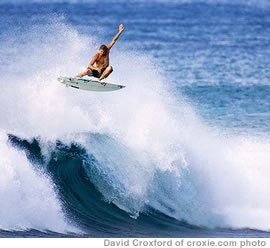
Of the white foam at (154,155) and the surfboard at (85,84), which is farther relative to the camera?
the white foam at (154,155)

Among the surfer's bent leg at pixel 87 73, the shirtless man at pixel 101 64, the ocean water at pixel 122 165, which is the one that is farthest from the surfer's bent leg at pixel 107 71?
the ocean water at pixel 122 165

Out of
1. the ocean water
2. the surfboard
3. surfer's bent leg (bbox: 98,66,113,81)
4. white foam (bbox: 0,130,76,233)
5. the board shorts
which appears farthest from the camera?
the surfboard

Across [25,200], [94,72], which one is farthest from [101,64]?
[25,200]

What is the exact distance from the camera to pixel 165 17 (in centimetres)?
7081

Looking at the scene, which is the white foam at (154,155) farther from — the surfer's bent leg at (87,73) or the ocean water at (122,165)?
the surfer's bent leg at (87,73)

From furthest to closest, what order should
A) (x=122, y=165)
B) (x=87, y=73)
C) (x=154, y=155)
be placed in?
(x=154, y=155)
(x=122, y=165)
(x=87, y=73)

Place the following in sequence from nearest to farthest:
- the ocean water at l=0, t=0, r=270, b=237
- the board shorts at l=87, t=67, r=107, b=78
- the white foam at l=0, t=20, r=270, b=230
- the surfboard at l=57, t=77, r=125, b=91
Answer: the board shorts at l=87, t=67, r=107, b=78 → the ocean water at l=0, t=0, r=270, b=237 → the surfboard at l=57, t=77, r=125, b=91 → the white foam at l=0, t=20, r=270, b=230

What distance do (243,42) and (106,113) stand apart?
33.8 m

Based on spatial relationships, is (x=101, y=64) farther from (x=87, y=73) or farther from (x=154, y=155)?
Answer: (x=154, y=155)

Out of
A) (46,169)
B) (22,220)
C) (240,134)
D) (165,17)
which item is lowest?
(22,220)

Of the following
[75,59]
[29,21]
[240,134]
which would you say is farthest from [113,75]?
[29,21]

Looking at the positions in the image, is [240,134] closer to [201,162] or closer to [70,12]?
[201,162]

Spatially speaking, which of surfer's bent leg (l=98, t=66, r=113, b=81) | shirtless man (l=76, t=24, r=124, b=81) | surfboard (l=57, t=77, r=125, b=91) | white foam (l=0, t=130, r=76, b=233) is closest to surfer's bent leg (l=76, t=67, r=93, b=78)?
shirtless man (l=76, t=24, r=124, b=81)

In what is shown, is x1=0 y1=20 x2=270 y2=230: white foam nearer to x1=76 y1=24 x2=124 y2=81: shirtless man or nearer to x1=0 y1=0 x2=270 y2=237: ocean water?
x1=0 y1=0 x2=270 y2=237: ocean water
